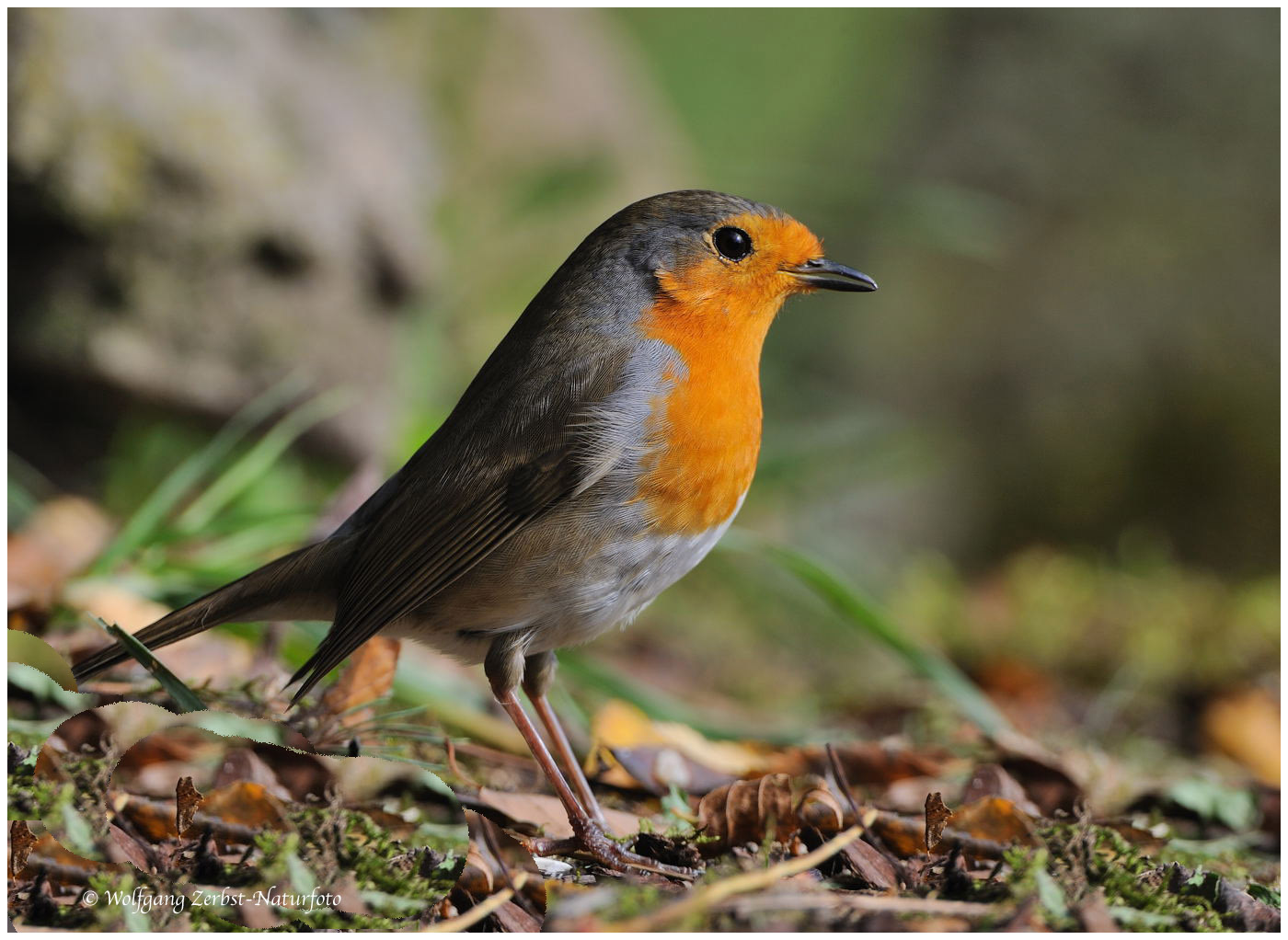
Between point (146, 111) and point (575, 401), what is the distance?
2.36 m

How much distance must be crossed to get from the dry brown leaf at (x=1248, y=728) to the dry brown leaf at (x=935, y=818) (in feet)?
5.77

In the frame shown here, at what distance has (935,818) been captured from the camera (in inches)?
72.2

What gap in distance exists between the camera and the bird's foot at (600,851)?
1813 mm

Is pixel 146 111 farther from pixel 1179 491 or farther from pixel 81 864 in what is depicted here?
→ pixel 1179 491

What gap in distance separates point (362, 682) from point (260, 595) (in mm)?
261

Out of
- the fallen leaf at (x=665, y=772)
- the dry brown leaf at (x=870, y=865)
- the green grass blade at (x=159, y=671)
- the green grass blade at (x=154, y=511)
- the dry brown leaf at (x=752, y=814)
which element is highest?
the green grass blade at (x=154, y=511)

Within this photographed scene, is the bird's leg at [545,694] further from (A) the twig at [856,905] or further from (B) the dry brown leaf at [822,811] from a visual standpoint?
(A) the twig at [856,905]

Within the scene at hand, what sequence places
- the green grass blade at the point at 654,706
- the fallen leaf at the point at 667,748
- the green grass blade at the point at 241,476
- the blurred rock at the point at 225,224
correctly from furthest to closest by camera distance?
1. the blurred rock at the point at 225,224
2. the green grass blade at the point at 241,476
3. the green grass blade at the point at 654,706
4. the fallen leaf at the point at 667,748

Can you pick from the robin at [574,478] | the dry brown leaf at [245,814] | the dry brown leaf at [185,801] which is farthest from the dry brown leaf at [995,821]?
the dry brown leaf at [185,801]

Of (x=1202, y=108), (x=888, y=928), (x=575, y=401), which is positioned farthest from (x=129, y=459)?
(x=1202, y=108)

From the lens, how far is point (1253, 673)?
3859 mm

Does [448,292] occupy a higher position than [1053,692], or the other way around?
[448,292]

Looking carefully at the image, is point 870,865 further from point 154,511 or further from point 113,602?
point 154,511

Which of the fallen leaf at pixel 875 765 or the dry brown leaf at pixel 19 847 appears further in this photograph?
the fallen leaf at pixel 875 765
